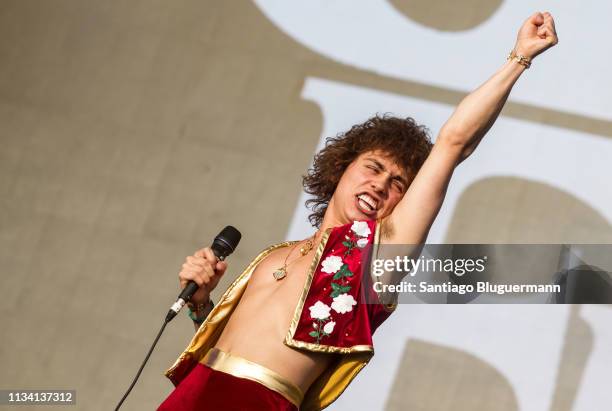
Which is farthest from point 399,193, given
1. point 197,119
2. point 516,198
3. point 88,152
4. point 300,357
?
point 88,152

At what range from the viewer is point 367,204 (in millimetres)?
2043

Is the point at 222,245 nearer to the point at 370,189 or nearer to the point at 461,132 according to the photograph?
the point at 370,189

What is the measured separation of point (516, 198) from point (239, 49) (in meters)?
1.24

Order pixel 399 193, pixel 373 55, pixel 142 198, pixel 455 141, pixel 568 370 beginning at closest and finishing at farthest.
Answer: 1. pixel 455 141
2. pixel 399 193
3. pixel 568 370
4. pixel 373 55
5. pixel 142 198

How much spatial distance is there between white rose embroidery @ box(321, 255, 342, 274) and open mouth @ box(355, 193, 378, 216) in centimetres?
17

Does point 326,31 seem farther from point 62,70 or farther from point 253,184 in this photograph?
point 62,70

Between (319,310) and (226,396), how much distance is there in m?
0.25

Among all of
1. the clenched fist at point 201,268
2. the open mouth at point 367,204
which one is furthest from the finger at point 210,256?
the open mouth at point 367,204

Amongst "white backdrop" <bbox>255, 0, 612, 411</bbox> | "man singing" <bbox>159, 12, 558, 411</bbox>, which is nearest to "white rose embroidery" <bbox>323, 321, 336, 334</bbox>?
"man singing" <bbox>159, 12, 558, 411</bbox>

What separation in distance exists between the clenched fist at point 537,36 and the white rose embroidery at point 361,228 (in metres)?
0.47

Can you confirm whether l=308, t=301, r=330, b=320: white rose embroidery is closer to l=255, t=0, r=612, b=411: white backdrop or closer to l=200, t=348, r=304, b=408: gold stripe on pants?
l=200, t=348, r=304, b=408: gold stripe on pants

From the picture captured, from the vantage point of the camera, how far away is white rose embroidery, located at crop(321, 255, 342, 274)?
190 centimetres

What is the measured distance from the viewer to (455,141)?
1.79 meters

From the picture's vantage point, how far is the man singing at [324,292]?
1.80 metres
